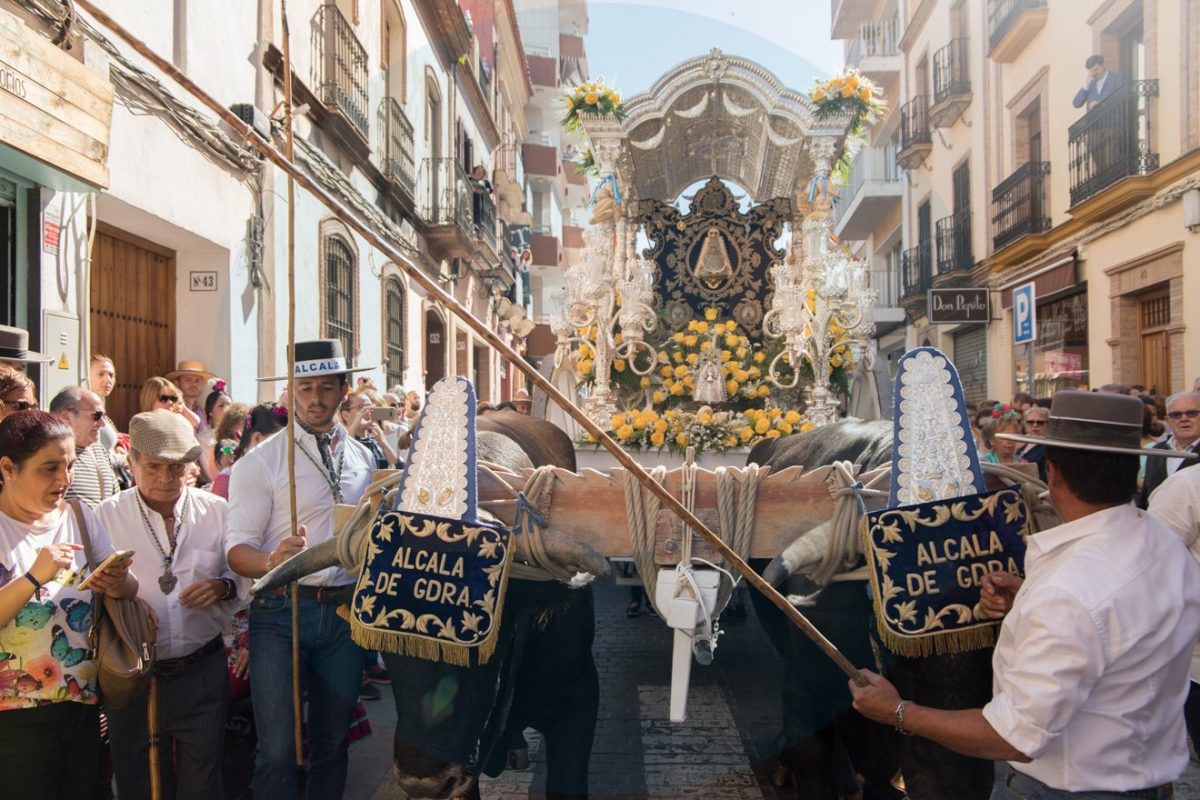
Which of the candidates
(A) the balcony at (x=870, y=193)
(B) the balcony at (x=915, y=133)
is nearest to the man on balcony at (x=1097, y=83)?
(B) the balcony at (x=915, y=133)

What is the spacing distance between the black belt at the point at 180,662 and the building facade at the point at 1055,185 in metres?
6.79

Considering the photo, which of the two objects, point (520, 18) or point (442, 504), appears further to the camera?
point (520, 18)

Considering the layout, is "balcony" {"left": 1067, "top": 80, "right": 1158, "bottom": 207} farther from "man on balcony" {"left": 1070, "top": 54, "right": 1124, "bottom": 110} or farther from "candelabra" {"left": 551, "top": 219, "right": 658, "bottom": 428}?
"candelabra" {"left": 551, "top": 219, "right": 658, "bottom": 428}

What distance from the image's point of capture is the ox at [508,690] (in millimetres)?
2465

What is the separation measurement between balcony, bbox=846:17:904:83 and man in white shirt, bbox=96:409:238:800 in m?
21.7

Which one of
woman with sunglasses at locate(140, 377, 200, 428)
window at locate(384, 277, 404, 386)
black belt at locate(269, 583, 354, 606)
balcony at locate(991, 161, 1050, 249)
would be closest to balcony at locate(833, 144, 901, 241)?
balcony at locate(991, 161, 1050, 249)

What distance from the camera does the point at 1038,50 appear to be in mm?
14344

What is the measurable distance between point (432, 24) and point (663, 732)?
13487 millimetres

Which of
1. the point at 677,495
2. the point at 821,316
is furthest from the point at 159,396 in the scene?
the point at 821,316

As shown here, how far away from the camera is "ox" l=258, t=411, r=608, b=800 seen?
8.09 ft

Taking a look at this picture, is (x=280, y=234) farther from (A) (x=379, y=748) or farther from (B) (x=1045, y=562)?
(B) (x=1045, y=562)

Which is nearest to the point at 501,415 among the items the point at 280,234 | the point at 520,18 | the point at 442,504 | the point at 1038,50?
the point at 442,504

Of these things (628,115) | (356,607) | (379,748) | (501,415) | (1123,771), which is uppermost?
(628,115)

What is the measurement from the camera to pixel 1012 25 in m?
14.2
